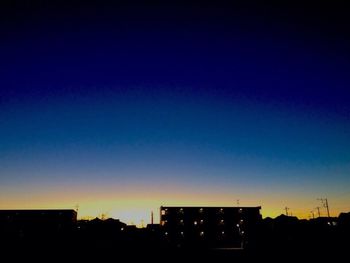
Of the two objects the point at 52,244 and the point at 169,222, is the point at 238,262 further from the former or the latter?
the point at 169,222

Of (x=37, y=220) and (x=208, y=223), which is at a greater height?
(x=37, y=220)

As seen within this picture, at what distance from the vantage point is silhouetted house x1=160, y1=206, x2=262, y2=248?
277 feet

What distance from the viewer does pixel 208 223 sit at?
8612cm

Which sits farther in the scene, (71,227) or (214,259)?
(71,227)

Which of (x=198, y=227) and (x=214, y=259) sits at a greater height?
(x=198, y=227)

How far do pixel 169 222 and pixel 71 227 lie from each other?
85.0 ft

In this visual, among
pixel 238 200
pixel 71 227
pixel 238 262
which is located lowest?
pixel 238 262

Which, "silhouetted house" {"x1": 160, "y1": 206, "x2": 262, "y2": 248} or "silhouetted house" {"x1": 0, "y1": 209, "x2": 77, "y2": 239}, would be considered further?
"silhouetted house" {"x1": 160, "y1": 206, "x2": 262, "y2": 248}

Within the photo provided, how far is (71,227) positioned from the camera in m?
69.8

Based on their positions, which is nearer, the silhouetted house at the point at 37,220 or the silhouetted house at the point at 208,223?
the silhouetted house at the point at 37,220

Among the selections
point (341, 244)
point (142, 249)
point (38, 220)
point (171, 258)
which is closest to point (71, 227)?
point (38, 220)

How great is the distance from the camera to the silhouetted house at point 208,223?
84562mm

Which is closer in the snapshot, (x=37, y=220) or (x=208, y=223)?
(x=37, y=220)

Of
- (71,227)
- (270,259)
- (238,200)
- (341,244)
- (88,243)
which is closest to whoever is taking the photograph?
(270,259)
